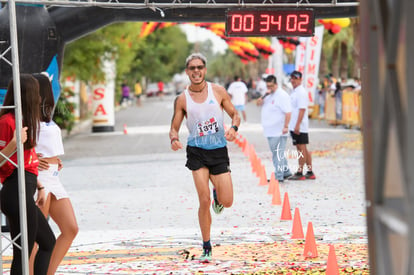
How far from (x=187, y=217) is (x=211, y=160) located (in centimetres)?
301

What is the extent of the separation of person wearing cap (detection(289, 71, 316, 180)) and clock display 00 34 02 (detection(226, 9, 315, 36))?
252 cm

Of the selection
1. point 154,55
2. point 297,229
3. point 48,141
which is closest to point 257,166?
point 297,229

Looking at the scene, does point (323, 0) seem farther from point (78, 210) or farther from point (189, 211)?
point (78, 210)

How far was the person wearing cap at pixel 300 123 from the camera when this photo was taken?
1451cm

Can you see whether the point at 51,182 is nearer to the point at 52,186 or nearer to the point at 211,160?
the point at 52,186

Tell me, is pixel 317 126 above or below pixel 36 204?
below

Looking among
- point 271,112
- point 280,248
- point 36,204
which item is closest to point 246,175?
point 271,112

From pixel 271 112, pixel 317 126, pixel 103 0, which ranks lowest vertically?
pixel 317 126

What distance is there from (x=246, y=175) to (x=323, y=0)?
4749 mm

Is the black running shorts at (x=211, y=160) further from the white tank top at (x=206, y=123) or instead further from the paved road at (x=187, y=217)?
the paved road at (x=187, y=217)

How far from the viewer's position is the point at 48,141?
6.95 metres

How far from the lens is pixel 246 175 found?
53.3 feet

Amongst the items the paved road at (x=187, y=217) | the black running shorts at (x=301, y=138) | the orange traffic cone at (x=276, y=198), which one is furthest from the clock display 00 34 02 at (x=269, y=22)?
the black running shorts at (x=301, y=138)

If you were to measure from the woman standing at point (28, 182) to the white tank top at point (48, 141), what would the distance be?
0.43m
